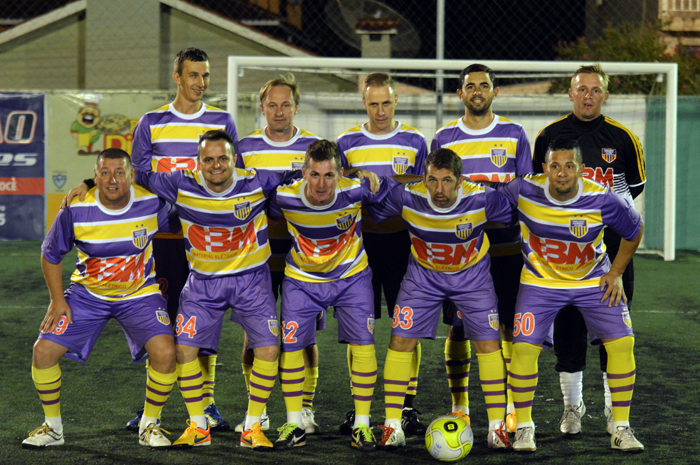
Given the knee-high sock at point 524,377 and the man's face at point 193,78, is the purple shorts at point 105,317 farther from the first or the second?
the knee-high sock at point 524,377

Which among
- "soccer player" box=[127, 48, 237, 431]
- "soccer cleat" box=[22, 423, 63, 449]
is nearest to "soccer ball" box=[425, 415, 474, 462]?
"soccer player" box=[127, 48, 237, 431]

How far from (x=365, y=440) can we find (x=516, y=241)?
3.98 feet

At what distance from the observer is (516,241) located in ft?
12.0

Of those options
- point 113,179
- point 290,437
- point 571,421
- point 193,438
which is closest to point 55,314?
point 113,179

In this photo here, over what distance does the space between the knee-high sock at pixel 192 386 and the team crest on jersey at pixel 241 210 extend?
26.6 inches

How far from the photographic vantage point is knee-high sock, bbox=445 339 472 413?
3629 mm

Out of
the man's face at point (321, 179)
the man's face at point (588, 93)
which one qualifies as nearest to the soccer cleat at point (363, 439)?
the man's face at point (321, 179)

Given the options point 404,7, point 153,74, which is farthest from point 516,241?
point 404,7

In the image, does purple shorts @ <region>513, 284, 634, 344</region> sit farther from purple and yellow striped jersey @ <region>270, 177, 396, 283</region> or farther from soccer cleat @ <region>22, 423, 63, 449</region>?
soccer cleat @ <region>22, 423, 63, 449</region>

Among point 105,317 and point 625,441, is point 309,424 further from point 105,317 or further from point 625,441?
point 625,441

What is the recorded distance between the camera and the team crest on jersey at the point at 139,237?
3.33 metres

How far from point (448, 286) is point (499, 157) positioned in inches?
27.4

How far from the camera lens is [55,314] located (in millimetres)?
3244

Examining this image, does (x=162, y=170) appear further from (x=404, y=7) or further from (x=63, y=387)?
(x=404, y=7)
